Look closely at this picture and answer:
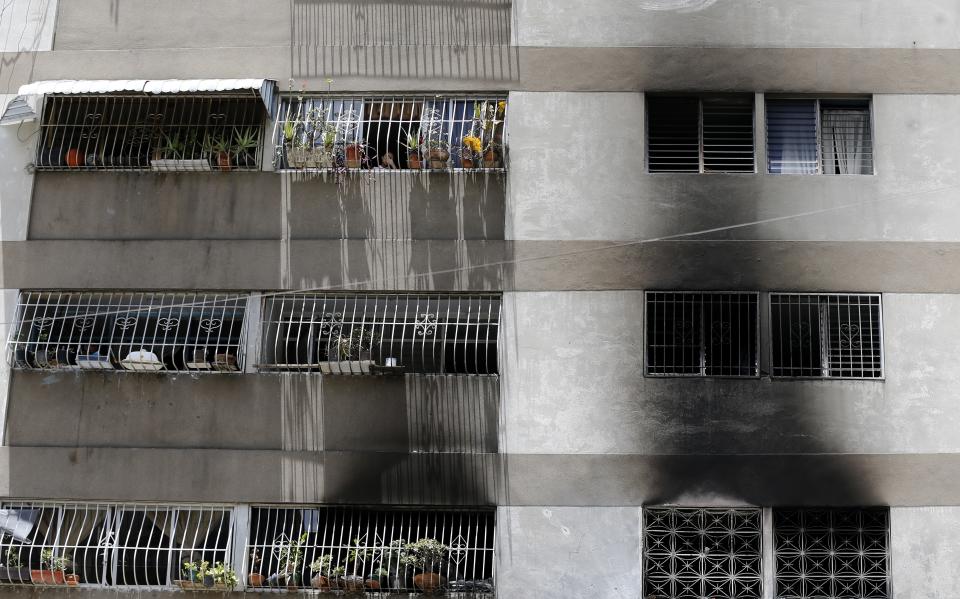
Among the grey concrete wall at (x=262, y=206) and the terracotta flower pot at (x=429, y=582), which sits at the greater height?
the grey concrete wall at (x=262, y=206)

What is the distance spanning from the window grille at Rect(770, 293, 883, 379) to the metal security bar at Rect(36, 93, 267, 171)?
7.78 metres

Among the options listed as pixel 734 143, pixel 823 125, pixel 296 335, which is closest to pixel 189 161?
pixel 296 335

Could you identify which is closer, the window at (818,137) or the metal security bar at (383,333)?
the metal security bar at (383,333)

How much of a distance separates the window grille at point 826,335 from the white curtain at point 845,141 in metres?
1.90

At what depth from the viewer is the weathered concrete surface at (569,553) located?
42.3ft

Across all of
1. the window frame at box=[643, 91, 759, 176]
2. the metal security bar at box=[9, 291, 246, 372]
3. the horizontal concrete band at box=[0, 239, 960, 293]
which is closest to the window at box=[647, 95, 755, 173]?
the window frame at box=[643, 91, 759, 176]

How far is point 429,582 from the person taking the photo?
42.3 feet

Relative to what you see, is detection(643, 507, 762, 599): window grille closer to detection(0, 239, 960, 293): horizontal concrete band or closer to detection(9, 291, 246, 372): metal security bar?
detection(0, 239, 960, 293): horizontal concrete band

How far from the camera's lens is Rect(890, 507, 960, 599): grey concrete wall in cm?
1279

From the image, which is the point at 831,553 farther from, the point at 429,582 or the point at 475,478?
the point at 429,582

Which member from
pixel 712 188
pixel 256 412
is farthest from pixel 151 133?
pixel 712 188

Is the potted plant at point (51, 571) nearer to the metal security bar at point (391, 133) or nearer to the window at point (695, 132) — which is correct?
the metal security bar at point (391, 133)

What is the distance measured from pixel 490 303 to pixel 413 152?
2.43 metres

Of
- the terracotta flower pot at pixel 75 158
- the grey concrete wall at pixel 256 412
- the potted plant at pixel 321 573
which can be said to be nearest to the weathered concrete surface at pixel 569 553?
the grey concrete wall at pixel 256 412
